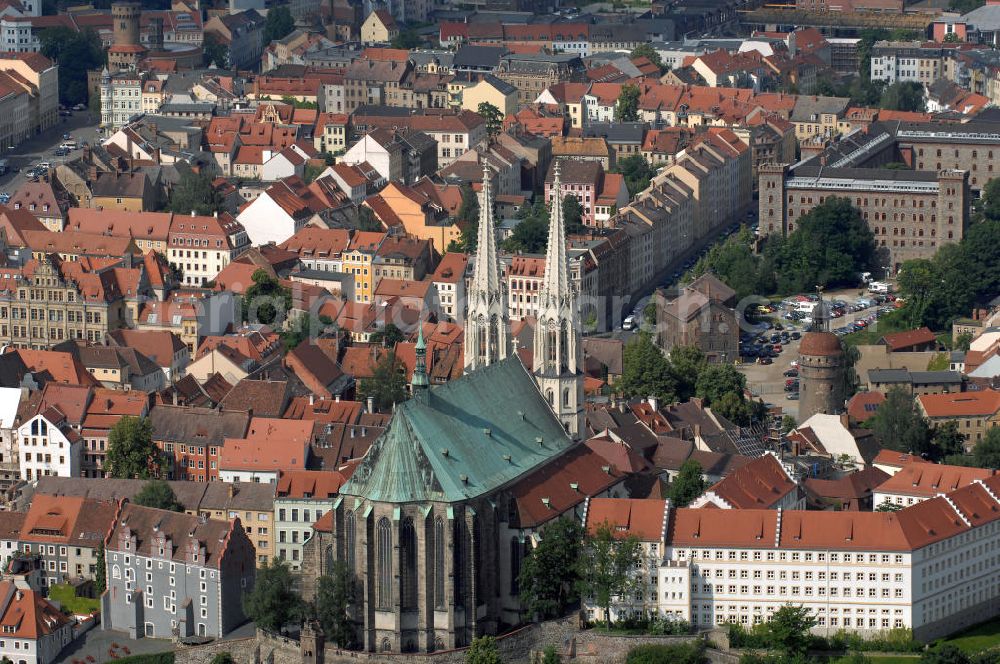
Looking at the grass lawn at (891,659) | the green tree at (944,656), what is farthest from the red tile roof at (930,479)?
the green tree at (944,656)

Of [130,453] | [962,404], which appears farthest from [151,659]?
[962,404]

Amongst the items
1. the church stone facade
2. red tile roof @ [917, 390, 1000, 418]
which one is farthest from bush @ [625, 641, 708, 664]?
red tile roof @ [917, 390, 1000, 418]

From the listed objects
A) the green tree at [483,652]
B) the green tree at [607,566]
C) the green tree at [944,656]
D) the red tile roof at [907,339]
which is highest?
the red tile roof at [907,339]

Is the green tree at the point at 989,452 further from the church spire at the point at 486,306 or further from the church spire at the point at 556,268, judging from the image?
the church spire at the point at 486,306

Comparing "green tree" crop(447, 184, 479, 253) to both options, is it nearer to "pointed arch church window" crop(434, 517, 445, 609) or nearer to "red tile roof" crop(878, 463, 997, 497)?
"red tile roof" crop(878, 463, 997, 497)

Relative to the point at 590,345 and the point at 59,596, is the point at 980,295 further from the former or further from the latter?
the point at 59,596
